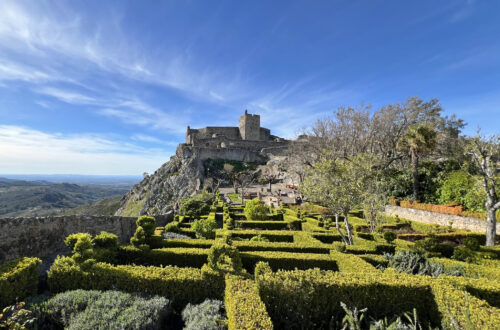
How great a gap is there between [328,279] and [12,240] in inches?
496

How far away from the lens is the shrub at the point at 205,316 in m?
5.15

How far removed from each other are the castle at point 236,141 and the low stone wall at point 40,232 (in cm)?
5392

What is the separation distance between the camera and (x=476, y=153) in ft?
48.0

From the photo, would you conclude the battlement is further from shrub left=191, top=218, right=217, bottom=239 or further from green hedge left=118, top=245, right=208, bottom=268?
green hedge left=118, top=245, right=208, bottom=268

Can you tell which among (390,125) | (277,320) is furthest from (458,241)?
(390,125)

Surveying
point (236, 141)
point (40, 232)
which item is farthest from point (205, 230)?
point (236, 141)

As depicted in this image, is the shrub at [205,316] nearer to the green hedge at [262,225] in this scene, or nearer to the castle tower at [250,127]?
the green hedge at [262,225]

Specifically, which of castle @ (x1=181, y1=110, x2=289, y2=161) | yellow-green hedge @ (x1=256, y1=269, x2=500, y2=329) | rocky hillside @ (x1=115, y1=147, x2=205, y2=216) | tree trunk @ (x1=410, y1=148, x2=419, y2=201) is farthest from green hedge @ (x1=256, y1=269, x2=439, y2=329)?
castle @ (x1=181, y1=110, x2=289, y2=161)

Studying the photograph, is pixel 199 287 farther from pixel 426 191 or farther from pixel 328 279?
pixel 426 191

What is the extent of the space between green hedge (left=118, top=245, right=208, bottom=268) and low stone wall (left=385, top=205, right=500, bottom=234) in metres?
22.2

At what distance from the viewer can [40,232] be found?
32.8 feet

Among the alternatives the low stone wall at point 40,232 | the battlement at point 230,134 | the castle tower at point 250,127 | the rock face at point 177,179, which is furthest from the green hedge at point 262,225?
the castle tower at point 250,127

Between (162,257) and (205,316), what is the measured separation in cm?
469

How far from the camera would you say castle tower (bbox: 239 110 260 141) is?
79688 mm
